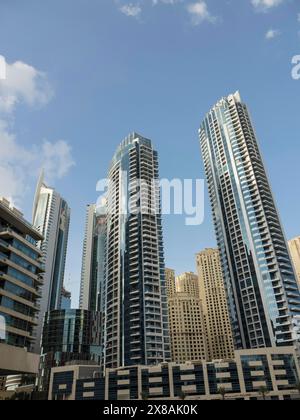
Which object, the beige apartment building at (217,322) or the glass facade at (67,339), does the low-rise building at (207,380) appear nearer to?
the glass facade at (67,339)

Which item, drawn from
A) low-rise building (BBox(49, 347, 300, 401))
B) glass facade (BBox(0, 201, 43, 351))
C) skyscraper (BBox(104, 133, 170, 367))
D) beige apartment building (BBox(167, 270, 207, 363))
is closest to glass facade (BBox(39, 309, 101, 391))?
skyscraper (BBox(104, 133, 170, 367))

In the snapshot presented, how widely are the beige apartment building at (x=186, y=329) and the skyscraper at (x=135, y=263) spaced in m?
59.4

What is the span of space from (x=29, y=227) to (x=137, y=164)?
3887 inches

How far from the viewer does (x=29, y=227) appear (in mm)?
51031

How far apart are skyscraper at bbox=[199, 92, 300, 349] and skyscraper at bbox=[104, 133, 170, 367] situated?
24.1 m

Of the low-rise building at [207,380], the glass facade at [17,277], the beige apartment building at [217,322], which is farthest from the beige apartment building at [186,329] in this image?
the glass facade at [17,277]

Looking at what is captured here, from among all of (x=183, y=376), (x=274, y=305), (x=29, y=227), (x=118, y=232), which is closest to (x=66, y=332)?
(x=118, y=232)

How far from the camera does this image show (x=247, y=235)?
124 metres

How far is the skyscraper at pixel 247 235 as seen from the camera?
4257 inches

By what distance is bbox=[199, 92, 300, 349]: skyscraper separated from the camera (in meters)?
108

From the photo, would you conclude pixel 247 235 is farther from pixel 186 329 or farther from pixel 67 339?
pixel 67 339

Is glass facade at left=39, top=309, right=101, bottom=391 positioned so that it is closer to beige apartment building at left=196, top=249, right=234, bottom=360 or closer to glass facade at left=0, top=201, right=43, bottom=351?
beige apartment building at left=196, top=249, right=234, bottom=360
